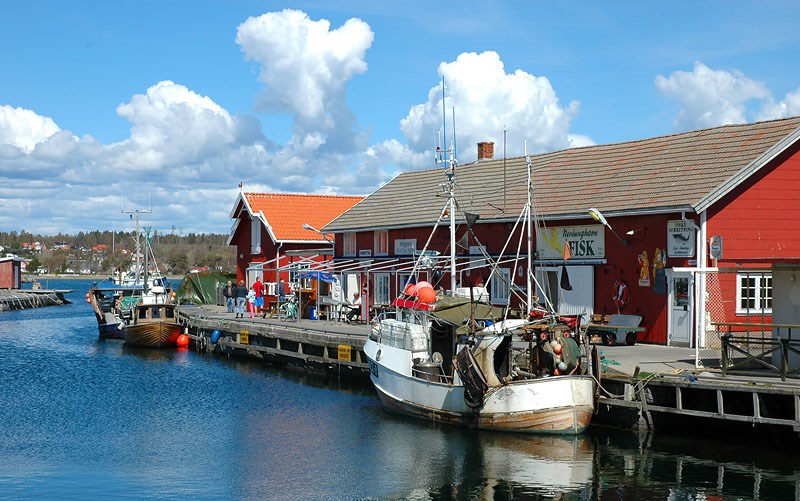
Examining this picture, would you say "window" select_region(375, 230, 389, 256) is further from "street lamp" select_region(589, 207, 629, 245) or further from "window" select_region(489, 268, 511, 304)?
"street lamp" select_region(589, 207, 629, 245)

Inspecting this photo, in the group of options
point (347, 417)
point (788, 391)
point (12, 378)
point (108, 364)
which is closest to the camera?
point (788, 391)

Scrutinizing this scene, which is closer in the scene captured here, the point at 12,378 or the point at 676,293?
the point at 676,293

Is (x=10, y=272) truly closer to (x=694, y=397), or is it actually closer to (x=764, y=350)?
(x=764, y=350)

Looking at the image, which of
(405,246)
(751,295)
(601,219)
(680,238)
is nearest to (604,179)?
(601,219)

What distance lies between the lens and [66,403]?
28.4m

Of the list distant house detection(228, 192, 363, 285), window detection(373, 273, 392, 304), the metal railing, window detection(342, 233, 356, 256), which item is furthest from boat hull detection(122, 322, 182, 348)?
the metal railing

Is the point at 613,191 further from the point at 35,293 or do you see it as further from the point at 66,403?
the point at 35,293

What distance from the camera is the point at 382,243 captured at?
4078 cm

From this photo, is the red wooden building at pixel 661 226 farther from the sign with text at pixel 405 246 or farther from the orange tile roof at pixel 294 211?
the orange tile roof at pixel 294 211

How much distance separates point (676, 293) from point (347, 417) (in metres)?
10.1

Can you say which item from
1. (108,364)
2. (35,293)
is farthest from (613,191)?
(35,293)

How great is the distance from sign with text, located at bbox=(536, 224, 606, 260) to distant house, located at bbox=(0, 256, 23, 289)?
3207 inches

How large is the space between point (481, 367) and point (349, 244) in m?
21.6

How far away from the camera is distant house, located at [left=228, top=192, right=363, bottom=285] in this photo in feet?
164
